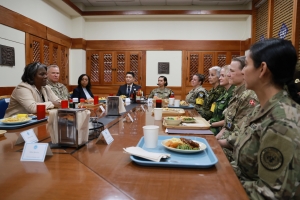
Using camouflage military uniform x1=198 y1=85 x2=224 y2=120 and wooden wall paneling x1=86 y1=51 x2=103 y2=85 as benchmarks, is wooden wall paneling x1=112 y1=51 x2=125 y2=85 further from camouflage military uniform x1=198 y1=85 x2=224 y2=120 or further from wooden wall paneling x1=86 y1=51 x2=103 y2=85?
camouflage military uniform x1=198 y1=85 x2=224 y2=120

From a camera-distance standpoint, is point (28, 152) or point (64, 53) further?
point (64, 53)

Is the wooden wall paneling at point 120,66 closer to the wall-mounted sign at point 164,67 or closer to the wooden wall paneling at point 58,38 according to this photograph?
the wall-mounted sign at point 164,67

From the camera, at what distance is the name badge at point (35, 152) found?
95cm

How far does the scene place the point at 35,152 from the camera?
0.96 m

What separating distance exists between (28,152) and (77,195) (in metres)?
0.41

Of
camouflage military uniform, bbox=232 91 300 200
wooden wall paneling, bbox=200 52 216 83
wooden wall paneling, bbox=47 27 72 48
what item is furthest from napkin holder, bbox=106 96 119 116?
wooden wall paneling, bbox=200 52 216 83

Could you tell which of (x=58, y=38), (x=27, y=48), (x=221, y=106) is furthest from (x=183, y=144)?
(x=58, y=38)

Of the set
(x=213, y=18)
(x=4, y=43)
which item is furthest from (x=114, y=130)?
(x=213, y=18)

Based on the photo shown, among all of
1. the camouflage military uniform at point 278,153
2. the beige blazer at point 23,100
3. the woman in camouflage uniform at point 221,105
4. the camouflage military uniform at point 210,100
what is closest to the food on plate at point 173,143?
the camouflage military uniform at point 278,153

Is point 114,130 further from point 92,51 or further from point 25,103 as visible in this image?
point 92,51

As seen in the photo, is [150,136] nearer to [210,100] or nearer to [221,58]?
[210,100]

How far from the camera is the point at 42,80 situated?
Result: 240 centimetres

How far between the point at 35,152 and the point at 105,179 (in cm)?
37

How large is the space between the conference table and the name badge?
26 mm
